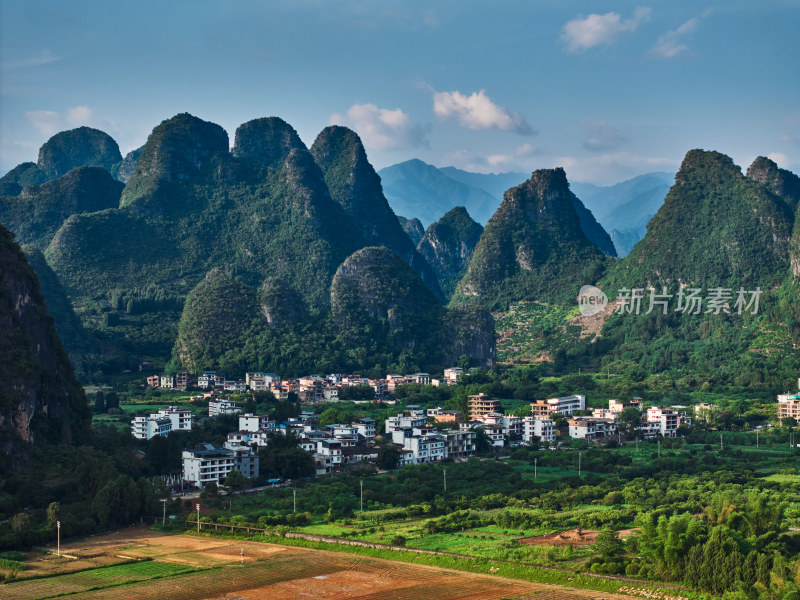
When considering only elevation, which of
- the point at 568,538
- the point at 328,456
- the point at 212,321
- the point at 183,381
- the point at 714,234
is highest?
the point at 714,234

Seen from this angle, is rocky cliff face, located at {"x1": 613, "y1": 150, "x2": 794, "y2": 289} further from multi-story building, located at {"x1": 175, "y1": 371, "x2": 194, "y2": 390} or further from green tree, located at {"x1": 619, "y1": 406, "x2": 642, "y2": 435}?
multi-story building, located at {"x1": 175, "y1": 371, "x2": 194, "y2": 390}

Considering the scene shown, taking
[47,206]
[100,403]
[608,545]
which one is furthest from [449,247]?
[608,545]

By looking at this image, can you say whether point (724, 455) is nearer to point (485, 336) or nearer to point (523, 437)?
point (523, 437)

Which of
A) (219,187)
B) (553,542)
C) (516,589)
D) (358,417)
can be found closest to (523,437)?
(358,417)

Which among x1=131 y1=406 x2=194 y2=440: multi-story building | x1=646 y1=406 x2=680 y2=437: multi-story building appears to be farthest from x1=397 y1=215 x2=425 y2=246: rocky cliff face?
x1=131 y1=406 x2=194 y2=440: multi-story building

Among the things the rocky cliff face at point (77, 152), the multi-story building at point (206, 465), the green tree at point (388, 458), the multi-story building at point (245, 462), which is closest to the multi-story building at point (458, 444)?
the green tree at point (388, 458)

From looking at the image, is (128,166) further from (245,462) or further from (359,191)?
(245,462)

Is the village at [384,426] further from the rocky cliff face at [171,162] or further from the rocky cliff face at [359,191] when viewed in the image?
the rocky cliff face at [359,191]
